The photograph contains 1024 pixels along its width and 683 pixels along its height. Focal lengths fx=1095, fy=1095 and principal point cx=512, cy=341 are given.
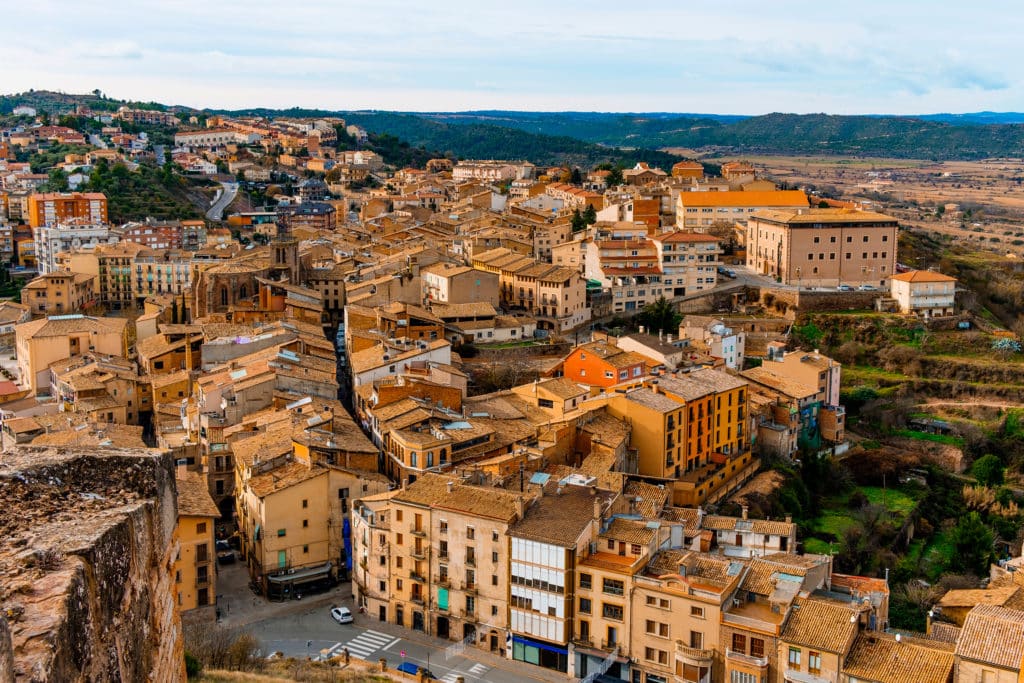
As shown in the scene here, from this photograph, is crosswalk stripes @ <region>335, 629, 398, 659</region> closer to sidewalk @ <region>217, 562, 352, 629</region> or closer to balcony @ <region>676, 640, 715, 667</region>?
sidewalk @ <region>217, 562, 352, 629</region>

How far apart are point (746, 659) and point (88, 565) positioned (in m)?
17.6

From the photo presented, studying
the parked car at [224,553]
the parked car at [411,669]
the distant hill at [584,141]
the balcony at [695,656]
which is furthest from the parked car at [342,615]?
the distant hill at [584,141]

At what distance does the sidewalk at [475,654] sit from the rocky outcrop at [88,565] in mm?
16306

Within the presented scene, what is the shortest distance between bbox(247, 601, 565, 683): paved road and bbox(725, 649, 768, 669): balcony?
3.59 m

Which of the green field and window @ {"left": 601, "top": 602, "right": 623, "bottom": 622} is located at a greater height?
window @ {"left": 601, "top": 602, "right": 623, "bottom": 622}

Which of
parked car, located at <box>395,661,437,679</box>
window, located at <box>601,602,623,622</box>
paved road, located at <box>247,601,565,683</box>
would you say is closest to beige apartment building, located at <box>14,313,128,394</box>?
paved road, located at <box>247,601,565,683</box>

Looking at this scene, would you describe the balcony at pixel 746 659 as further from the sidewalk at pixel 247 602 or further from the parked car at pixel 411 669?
the sidewalk at pixel 247 602

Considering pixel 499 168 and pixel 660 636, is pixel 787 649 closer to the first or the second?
pixel 660 636

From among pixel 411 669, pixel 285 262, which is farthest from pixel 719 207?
pixel 411 669

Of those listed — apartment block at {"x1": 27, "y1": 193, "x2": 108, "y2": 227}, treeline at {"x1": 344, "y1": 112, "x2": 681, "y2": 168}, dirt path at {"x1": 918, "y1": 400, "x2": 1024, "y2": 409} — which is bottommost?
dirt path at {"x1": 918, "y1": 400, "x2": 1024, "y2": 409}

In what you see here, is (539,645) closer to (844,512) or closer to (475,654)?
(475,654)

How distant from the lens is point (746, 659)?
2112 centimetres

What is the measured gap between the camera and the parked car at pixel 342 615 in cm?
2466

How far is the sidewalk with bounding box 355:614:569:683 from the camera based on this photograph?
22922 millimetres
